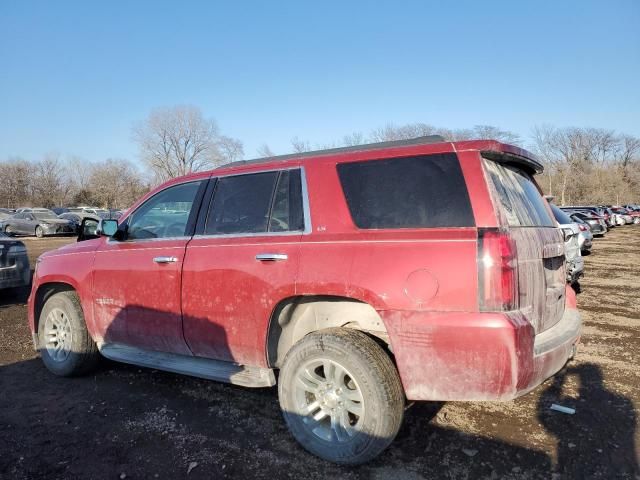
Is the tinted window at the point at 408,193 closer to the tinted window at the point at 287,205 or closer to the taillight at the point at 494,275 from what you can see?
the taillight at the point at 494,275

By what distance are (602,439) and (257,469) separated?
2366 mm

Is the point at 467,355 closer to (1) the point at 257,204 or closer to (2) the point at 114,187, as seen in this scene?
(1) the point at 257,204

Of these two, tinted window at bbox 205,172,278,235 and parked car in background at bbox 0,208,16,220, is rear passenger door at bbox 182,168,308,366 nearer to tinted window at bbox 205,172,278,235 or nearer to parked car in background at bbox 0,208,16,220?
tinted window at bbox 205,172,278,235

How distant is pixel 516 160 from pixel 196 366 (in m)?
2.82

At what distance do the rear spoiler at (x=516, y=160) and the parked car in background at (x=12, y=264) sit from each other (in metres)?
8.00

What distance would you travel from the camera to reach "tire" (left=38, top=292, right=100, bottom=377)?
4441 mm

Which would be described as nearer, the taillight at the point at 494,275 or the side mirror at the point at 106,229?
the taillight at the point at 494,275

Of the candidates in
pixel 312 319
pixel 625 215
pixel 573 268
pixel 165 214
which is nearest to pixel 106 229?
pixel 165 214

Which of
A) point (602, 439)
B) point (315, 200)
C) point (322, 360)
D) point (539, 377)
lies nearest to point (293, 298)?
point (322, 360)

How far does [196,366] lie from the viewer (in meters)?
3.62

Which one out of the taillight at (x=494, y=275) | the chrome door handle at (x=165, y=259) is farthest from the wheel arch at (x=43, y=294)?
the taillight at (x=494, y=275)

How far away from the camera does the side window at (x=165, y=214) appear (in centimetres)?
394

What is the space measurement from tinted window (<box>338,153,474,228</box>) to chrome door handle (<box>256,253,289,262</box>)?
0.55 m

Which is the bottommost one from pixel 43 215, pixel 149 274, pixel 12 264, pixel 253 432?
pixel 253 432
